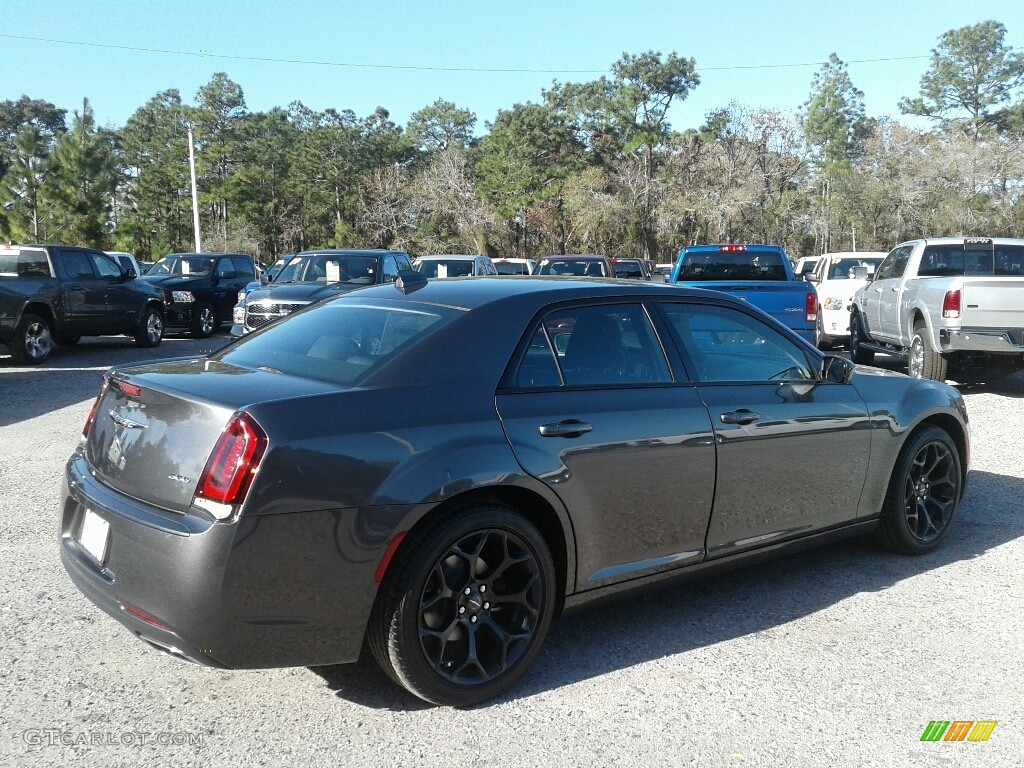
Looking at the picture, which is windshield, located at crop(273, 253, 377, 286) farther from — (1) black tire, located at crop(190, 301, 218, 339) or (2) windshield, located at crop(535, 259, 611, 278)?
(2) windshield, located at crop(535, 259, 611, 278)

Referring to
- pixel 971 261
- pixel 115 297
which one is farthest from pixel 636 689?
pixel 115 297

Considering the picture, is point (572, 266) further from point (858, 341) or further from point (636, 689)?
point (636, 689)

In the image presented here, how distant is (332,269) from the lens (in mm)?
15234

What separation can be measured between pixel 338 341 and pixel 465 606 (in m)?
1.28

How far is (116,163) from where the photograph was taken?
1977 inches

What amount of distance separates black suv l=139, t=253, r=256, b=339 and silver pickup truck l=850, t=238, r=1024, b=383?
536 inches

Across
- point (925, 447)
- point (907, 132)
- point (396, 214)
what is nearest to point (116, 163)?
point (396, 214)

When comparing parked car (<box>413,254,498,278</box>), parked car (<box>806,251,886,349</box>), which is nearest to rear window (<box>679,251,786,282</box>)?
parked car (<box>806,251,886,349</box>)

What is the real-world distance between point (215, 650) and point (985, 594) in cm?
389

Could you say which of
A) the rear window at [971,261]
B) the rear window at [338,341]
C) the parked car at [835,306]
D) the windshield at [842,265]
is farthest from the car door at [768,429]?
the windshield at [842,265]

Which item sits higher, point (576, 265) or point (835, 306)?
point (576, 265)

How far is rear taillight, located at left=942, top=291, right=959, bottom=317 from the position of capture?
11.2 meters

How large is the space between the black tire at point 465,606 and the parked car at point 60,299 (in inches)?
511

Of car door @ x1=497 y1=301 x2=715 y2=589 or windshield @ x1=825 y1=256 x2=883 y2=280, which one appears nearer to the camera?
car door @ x1=497 y1=301 x2=715 y2=589
